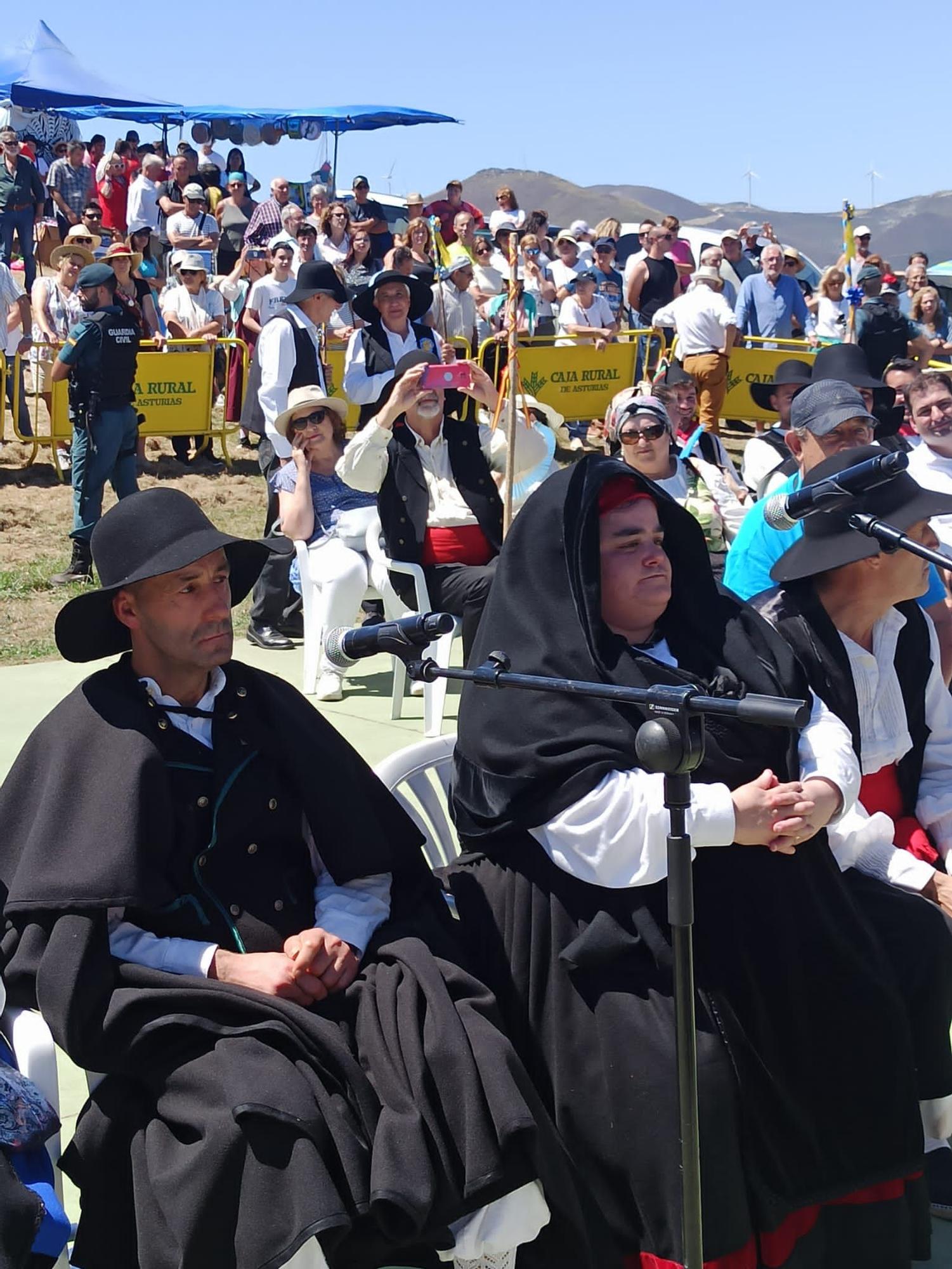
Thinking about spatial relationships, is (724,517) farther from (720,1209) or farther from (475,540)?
(720,1209)

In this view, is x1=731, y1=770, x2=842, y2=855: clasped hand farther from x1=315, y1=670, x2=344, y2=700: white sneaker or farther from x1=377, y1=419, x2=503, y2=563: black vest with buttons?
x1=315, y1=670, x2=344, y2=700: white sneaker

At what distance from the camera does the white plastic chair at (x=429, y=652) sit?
22.2 ft

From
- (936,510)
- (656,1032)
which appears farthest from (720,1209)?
(936,510)

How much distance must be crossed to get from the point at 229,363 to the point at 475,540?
7628 mm

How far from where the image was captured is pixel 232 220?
18.8 metres

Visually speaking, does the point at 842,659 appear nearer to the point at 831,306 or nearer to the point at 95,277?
the point at 95,277

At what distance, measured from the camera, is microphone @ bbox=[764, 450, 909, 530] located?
290 cm

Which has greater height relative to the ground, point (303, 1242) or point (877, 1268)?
point (303, 1242)

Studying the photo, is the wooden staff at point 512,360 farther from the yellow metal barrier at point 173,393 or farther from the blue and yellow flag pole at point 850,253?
the yellow metal barrier at point 173,393

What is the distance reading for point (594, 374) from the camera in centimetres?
1532

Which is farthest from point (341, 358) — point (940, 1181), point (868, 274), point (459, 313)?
point (940, 1181)

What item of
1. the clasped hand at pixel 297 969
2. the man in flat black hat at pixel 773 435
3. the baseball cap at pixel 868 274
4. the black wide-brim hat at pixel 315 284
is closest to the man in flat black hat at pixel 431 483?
the man in flat black hat at pixel 773 435

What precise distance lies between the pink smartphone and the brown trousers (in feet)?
22.4

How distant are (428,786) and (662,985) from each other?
3.38 ft
